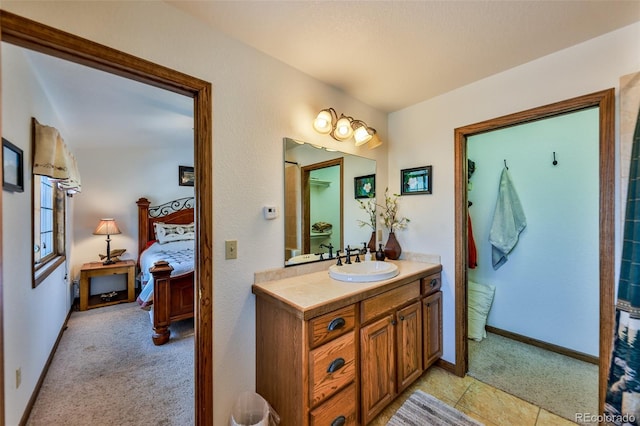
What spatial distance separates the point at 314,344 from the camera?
1.28m

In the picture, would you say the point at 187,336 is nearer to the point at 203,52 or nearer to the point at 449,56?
the point at 203,52

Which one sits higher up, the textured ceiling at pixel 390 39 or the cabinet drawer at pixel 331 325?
the textured ceiling at pixel 390 39

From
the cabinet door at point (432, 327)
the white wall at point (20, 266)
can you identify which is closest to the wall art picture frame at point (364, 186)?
the cabinet door at point (432, 327)

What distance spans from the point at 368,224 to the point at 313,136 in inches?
40.3

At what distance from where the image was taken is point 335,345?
4.52 ft

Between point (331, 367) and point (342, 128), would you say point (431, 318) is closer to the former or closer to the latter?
point (331, 367)

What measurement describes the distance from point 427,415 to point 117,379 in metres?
2.45

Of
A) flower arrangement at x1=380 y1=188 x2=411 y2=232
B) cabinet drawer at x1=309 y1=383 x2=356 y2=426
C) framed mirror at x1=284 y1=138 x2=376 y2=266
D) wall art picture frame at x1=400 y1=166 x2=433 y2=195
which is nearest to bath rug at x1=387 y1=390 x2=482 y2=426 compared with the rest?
cabinet drawer at x1=309 y1=383 x2=356 y2=426

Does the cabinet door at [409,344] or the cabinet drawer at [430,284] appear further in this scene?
the cabinet drawer at [430,284]

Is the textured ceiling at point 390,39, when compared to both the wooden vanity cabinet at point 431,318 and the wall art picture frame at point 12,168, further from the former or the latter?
the wooden vanity cabinet at point 431,318

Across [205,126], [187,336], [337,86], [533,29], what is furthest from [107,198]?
[533,29]

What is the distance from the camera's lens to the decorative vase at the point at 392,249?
2.38 m

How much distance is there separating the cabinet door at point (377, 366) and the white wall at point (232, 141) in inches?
27.7

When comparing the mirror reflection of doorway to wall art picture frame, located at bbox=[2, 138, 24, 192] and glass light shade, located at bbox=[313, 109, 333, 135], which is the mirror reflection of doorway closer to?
glass light shade, located at bbox=[313, 109, 333, 135]
